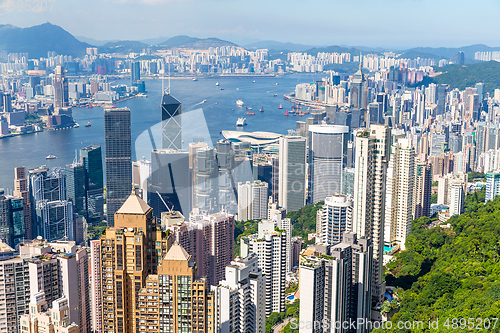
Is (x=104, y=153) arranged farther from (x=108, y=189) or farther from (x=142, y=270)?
(x=142, y=270)

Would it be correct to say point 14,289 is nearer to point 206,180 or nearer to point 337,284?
point 337,284

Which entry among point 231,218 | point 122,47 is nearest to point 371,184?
point 231,218

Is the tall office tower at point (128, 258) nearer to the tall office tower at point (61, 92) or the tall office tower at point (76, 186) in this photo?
the tall office tower at point (76, 186)

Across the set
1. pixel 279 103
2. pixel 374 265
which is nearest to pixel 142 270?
pixel 374 265

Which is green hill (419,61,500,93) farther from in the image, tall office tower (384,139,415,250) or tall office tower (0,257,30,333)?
tall office tower (0,257,30,333)

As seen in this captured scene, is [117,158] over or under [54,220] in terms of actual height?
over

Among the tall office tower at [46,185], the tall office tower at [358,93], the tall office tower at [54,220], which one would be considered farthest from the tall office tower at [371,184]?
the tall office tower at [358,93]

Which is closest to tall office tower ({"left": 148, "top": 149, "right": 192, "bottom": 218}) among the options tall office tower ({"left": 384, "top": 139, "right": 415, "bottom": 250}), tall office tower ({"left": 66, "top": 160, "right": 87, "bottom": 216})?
tall office tower ({"left": 66, "top": 160, "right": 87, "bottom": 216})
